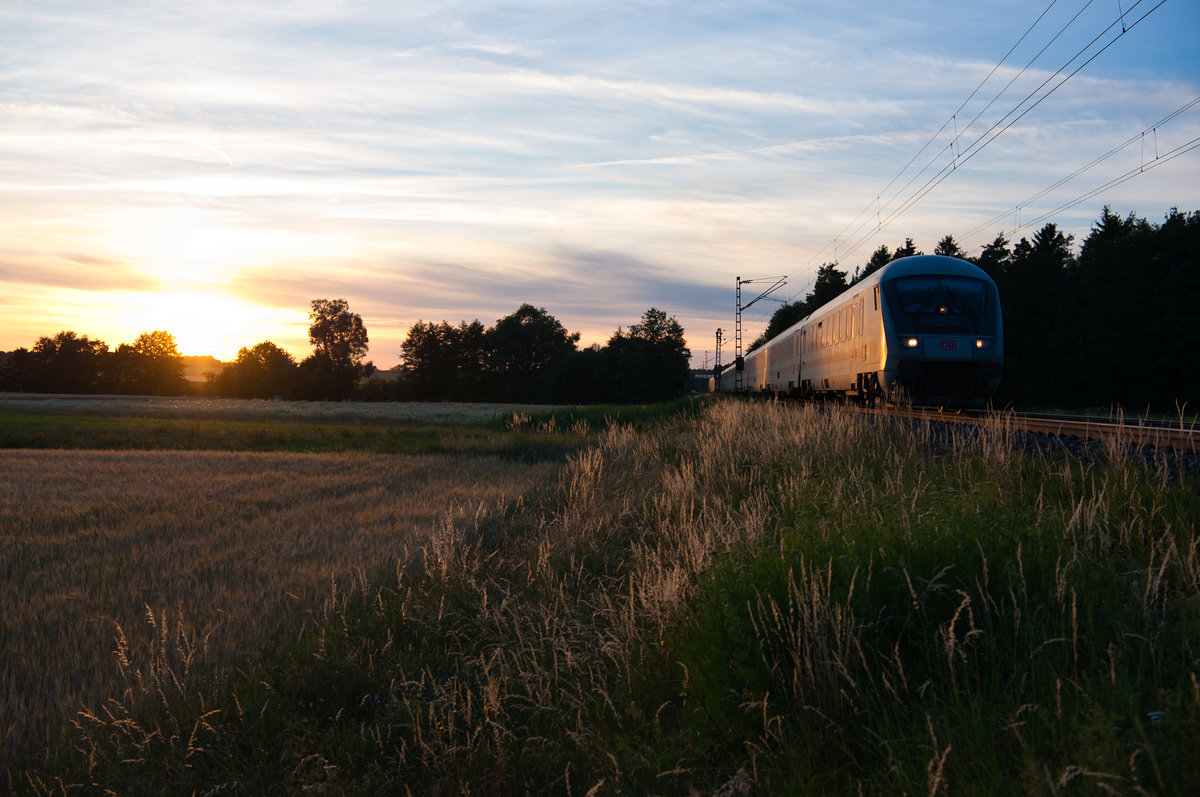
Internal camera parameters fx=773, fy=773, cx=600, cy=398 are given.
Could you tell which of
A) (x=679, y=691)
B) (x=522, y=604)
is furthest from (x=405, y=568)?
(x=679, y=691)

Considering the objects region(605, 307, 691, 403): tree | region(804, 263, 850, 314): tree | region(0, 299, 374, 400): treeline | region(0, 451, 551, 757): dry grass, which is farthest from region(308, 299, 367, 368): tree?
region(0, 451, 551, 757): dry grass

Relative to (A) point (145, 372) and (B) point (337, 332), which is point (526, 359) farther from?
(A) point (145, 372)

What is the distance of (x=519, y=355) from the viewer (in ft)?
370

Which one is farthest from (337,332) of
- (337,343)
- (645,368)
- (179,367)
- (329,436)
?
(329,436)

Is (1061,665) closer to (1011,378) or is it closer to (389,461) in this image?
(389,461)

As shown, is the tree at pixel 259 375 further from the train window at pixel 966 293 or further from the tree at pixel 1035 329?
the train window at pixel 966 293

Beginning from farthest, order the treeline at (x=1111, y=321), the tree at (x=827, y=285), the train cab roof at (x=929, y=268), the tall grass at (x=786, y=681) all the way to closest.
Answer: the tree at (x=827, y=285)
the treeline at (x=1111, y=321)
the train cab roof at (x=929, y=268)
the tall grass at (x=786, y=681)

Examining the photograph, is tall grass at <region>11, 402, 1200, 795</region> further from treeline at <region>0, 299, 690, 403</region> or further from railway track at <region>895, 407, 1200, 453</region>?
treeline at <region>0, 299, 690, 403</region>

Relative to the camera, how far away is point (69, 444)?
97.5ft

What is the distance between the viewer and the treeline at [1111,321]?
38.3 metres

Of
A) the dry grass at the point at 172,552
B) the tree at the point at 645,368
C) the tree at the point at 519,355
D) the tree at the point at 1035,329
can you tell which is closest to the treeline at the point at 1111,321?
the tree at the point at 1035,329

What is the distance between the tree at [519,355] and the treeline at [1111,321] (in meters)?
67.4

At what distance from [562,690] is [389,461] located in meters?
19.1

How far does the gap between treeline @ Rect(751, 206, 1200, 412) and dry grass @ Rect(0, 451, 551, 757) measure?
99.8 feet
